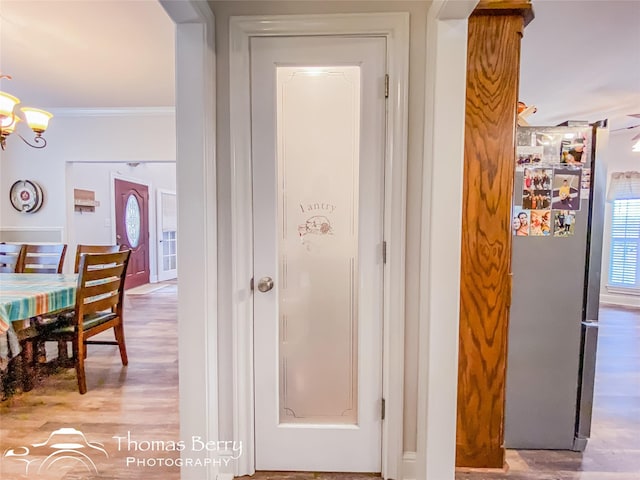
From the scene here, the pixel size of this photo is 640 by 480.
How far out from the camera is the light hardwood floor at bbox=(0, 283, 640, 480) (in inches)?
64.9

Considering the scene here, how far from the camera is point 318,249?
1.60 m

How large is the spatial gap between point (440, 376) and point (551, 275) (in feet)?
2.95

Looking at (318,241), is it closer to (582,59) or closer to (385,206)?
(385,206)

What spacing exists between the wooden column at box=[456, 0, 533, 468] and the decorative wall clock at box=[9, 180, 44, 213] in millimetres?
5035

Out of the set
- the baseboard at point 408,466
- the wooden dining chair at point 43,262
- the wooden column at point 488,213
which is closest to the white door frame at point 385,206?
the baseboard at point 408,466

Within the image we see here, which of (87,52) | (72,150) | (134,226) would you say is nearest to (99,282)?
(87,52)

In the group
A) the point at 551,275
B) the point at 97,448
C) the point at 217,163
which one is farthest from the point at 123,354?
the point at 551,275

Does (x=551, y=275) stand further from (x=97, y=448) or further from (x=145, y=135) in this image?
(x=145, y=135)

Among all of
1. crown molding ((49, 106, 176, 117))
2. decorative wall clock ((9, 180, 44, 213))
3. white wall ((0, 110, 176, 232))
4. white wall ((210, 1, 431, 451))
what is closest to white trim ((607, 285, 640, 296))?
white wall ((210, 1, 431, 451))

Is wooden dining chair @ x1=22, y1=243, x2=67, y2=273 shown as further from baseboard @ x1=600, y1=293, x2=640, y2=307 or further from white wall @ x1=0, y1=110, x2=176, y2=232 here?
baseboard @ x1=600, y1=293, x2=640, y2=307

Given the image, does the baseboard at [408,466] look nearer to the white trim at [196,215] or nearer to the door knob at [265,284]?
the white trim at [196,215]

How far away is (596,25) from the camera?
234 centimetres

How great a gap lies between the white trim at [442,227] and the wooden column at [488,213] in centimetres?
25

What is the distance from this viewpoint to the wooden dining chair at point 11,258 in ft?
9.65
